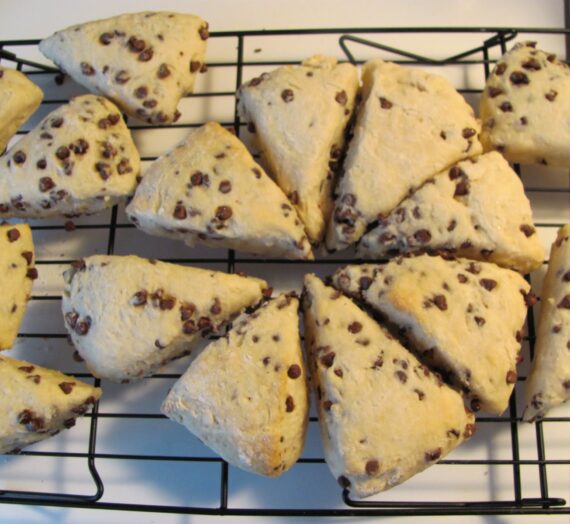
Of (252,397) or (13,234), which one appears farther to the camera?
(13,234)

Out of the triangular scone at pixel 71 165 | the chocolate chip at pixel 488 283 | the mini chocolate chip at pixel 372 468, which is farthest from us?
the triangular scone at pixel 71 165

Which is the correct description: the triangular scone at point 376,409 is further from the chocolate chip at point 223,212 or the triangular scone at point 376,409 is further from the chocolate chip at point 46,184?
the chocolate chip at point 46,184

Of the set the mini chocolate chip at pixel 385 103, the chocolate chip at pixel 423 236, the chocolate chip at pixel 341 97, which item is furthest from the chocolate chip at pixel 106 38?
the chocolate chip at pixel 423 236

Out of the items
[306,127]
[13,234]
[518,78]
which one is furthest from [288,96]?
[13,234]

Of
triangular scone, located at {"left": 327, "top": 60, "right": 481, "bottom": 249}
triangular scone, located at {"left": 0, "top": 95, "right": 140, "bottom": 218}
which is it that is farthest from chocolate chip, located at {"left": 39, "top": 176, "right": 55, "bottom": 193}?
triangular scone, located at {"left": 327, "top": 60, "right": 481, "bottom": 249}

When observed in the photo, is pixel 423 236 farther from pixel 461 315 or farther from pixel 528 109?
pixel 528 109

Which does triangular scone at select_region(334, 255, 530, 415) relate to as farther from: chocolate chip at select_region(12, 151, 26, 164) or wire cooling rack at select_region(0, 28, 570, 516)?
chocolate chip at select_region(12, 151, 26, 164)

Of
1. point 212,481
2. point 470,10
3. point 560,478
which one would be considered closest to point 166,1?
point 470,10
